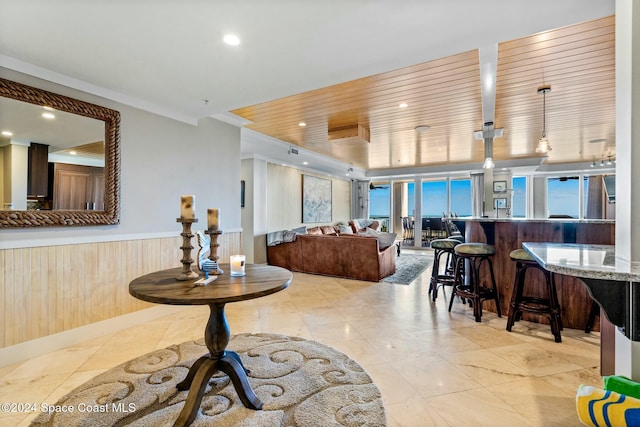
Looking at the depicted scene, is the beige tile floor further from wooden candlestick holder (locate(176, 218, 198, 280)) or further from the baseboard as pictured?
wooden candlestick holder (locate(176, 218, 198, 280))

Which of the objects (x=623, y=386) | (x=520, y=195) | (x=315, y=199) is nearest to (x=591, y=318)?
(x=623, y=386)

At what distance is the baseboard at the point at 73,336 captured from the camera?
2.29 m

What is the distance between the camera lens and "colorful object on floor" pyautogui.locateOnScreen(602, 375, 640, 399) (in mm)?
1113

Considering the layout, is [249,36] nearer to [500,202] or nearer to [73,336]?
[73,336]

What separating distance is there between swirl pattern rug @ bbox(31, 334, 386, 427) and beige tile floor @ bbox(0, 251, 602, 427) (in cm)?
15

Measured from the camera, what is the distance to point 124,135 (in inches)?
116

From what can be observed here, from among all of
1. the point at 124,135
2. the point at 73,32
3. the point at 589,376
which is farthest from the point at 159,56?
the point at 589,376

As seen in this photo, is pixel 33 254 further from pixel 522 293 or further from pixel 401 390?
pixel 522 293

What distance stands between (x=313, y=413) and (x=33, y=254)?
257 centimetres

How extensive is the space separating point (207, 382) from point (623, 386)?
1.97m

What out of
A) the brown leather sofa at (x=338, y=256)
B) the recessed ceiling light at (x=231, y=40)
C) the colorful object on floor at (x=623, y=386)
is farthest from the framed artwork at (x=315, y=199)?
the colorful object on floor at (x=623, y=386)

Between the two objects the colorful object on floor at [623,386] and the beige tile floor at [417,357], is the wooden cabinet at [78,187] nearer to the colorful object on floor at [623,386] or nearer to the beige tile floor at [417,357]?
the beige tile floor at [417,357]

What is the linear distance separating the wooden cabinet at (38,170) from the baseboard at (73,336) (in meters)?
1.22

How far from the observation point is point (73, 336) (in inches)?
103
